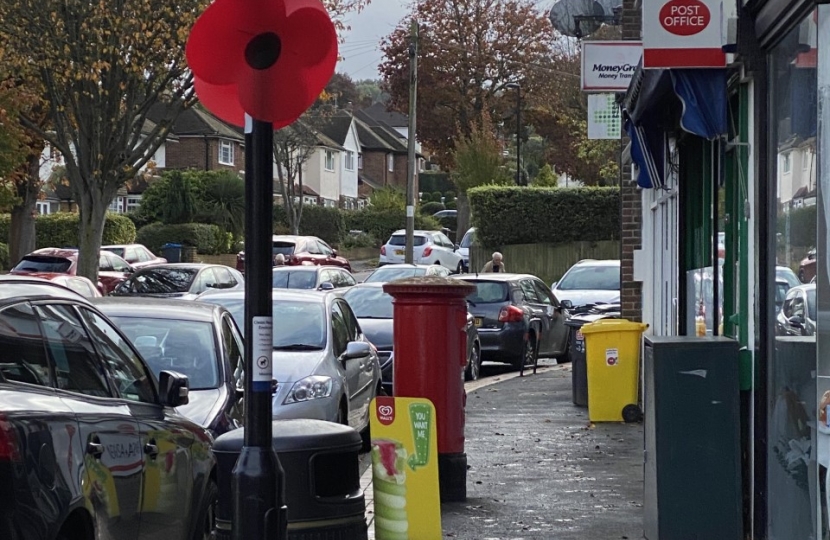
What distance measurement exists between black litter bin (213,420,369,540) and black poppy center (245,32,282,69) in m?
1.50

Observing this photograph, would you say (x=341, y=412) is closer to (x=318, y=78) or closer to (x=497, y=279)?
(x=318, y=78)

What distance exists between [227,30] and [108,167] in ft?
71.4

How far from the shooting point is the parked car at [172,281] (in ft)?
74.3

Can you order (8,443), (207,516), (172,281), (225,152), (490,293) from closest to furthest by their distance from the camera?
(8,443) → (207,516) → (490,293) → (172,281) → (225,152)

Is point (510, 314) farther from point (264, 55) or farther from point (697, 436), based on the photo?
point (264, 55)

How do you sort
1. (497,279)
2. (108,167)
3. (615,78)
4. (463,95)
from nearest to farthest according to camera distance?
(615,78) < (497,279) < (108,167) < (463,95)

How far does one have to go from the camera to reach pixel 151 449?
6.03m

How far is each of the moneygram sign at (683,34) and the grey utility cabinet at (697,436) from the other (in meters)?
1.79

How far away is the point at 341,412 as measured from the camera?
11477 mm

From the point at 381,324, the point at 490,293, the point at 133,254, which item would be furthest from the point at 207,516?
the point at 133,254

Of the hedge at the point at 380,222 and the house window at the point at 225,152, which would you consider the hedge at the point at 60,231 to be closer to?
the hedge at the point at 380,222

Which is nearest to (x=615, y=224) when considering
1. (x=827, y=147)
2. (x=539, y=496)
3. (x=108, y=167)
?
Result: (x=108, y=167)

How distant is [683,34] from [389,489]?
10.9 ft

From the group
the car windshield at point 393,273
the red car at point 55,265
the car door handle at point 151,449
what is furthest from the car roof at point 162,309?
the red car at point 55,265
